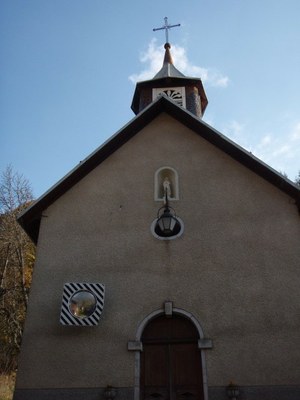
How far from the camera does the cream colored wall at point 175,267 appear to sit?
823 centimetres

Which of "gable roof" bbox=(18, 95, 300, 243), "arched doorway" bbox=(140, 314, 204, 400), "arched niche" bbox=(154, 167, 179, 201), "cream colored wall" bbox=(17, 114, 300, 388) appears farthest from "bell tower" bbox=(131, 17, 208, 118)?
"arched doorway" bbox=(140, 314, 204, 400)

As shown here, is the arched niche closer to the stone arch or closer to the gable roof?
the gable roof

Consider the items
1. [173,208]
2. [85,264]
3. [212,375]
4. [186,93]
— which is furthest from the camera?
[186,93]

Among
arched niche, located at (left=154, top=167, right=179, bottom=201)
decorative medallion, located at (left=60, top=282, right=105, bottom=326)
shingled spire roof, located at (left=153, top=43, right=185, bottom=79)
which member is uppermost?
shingled spire roof, located at (left=153, top=43, right=185, bottom=79)

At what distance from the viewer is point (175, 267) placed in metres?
9.31

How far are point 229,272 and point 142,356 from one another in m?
2.71

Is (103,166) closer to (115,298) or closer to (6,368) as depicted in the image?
(115,298)

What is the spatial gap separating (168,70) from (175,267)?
37.9 feet

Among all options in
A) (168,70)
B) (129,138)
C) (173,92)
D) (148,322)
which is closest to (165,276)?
(148,322)

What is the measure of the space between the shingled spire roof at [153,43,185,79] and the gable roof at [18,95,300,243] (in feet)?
20.0

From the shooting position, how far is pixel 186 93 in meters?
16.9

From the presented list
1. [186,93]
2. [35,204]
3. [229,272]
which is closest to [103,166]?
[35,204]

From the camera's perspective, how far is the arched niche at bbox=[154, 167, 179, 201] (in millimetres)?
10469

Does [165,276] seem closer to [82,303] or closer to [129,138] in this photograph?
[82,303]
